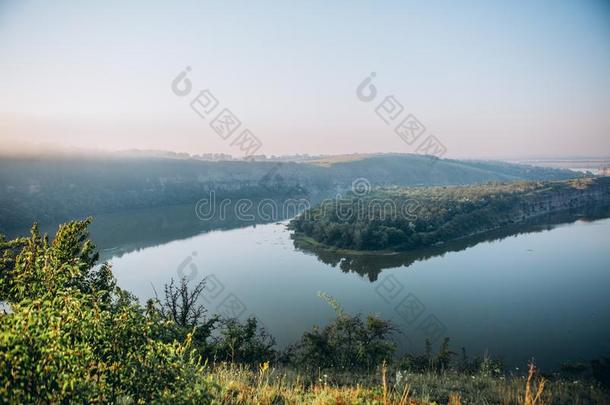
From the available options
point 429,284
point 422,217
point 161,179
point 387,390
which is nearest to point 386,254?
point 429,284

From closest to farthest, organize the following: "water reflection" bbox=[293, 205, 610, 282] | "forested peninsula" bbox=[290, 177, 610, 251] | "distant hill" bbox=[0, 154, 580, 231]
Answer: "water reflection" bbox=[293, 205, 610, 282] < "forested peninsula" bbox=[290, 177, 610, 251] < "distant hill" bbox=[0, 154, 580, 231]

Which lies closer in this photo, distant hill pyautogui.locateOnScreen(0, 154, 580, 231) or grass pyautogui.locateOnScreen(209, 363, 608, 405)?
grass pyautogui.locateOnScreen(209, 363, 608, 405)

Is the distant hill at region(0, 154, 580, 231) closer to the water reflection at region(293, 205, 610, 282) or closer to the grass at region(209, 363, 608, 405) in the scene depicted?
the water reflection at region(293, 205, 610, 282)

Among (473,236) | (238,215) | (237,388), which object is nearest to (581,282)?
(473,236)

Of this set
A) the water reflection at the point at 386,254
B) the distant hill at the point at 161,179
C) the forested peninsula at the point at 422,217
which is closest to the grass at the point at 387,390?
the water reflection at the point at 386,254

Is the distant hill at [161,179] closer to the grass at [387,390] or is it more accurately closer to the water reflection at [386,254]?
the water reflection at [386,254]

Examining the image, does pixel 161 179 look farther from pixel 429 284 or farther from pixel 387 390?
pixel 387 390

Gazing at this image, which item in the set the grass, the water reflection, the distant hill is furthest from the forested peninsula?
the distant hill
